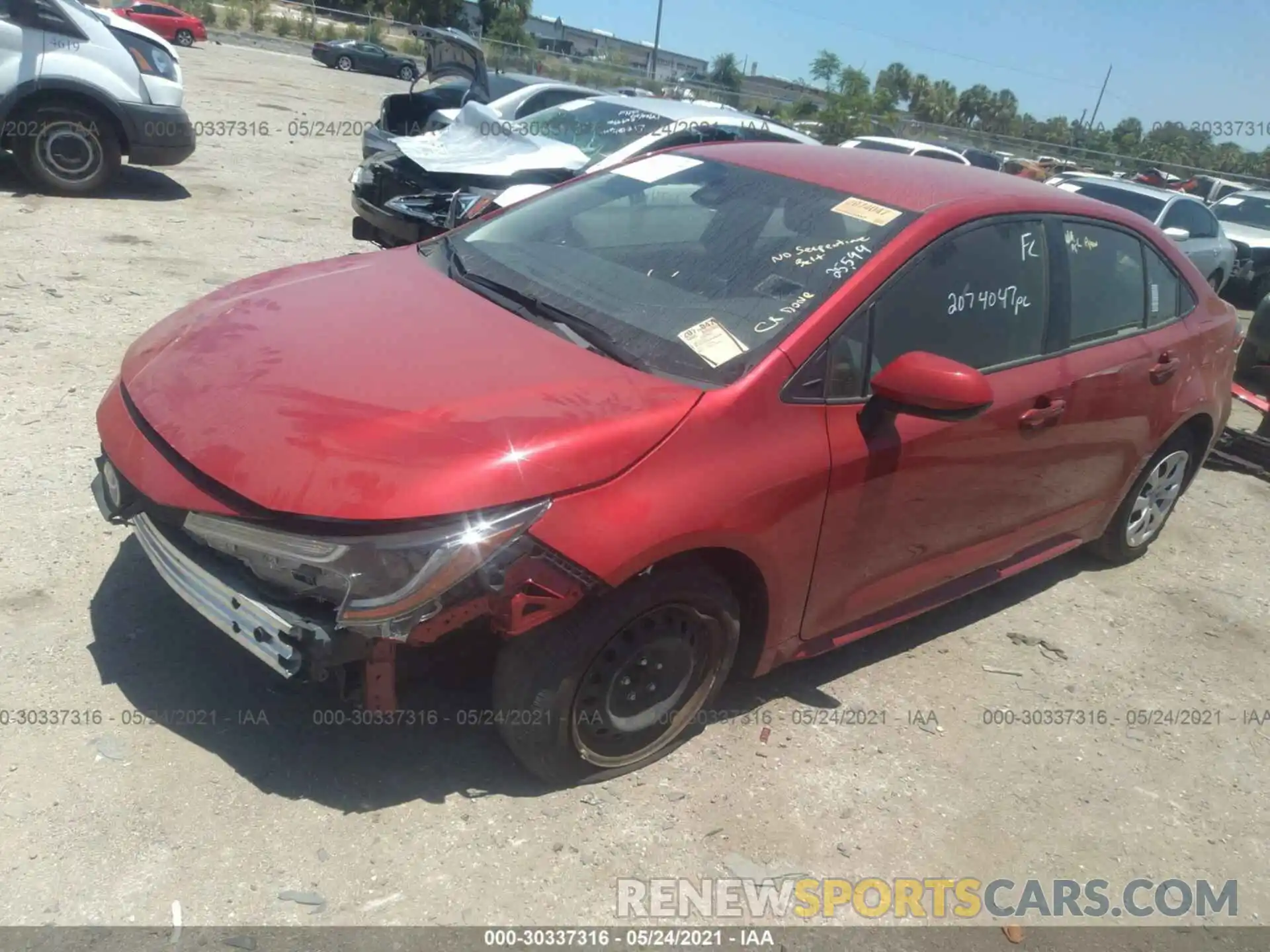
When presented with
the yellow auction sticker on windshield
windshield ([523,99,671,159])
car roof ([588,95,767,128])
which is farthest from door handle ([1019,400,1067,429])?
car roof ([588,95,767,128])

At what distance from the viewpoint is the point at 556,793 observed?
289 centimetres

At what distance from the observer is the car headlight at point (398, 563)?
7.68 ft

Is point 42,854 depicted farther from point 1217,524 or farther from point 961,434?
point 1217,524

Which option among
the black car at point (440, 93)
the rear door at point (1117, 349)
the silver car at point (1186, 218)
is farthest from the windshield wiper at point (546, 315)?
the silver car at point (1186, 218)

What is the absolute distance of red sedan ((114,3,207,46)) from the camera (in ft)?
89.7

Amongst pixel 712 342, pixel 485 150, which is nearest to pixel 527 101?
pixel 485 150

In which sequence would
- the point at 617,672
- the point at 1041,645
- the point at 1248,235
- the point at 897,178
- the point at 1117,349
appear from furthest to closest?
the point at 1248,235 < the point at 1041,645 < the point at 1117,349 < the point at 897,178 < the point at 617,672

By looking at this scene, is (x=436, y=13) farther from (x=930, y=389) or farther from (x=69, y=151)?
(x=930, y=389)

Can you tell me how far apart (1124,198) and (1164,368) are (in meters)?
8.93

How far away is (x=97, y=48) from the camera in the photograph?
320 inches

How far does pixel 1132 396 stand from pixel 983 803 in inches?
72.4

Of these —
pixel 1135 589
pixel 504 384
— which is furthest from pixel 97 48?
pixel 1135 589

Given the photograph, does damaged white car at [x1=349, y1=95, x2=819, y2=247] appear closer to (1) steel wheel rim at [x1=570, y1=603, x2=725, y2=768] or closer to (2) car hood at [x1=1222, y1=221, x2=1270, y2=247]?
(1) steel wheel rim at [x1=570, y1=603, x2=725, y2=768]

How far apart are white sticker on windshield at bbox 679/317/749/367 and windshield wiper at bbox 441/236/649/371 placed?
0.17 m
